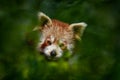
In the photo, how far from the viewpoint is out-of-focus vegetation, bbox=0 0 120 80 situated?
7.55 metres

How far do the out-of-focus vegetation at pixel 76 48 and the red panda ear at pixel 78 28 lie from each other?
1.0 inches

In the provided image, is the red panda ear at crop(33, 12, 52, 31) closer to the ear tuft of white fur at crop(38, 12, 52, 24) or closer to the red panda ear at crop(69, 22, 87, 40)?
the ear tuft of white fur at crop(38, 12, 52, 24)

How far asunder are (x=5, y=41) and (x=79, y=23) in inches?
14.5

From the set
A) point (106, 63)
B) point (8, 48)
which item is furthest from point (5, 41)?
point (106, 63)

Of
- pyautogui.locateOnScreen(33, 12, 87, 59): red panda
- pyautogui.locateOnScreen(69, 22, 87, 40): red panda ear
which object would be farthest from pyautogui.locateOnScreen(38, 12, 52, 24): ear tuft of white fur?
pyautogui.locateOnScreen(69, 22, 87, 40): red panda ear

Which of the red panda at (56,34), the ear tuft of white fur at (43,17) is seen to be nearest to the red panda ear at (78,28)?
the red panda at (56,34)

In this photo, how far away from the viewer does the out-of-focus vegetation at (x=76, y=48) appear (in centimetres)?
755

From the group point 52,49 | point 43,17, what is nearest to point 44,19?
point 43,17

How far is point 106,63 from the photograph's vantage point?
7656 millimetres

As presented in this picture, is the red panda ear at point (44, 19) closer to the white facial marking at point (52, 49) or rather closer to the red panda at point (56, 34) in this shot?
the red panda at point (56, 34)

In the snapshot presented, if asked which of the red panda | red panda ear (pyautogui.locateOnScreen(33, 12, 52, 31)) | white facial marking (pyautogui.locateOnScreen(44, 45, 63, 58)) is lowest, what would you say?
white facial marking (pyautogui.locateOnScreen(44, 45, 63, 58))

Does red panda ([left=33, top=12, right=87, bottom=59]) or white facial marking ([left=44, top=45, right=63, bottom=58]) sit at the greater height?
red panda ([left=33, top=12, right=87, bottom=59])

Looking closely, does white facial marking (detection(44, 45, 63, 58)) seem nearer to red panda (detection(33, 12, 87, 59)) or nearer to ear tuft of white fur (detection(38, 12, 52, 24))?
red panda (detection(33, 12, 87, 59))

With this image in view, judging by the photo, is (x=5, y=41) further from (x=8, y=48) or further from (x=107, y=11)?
(x=107, y=11)
